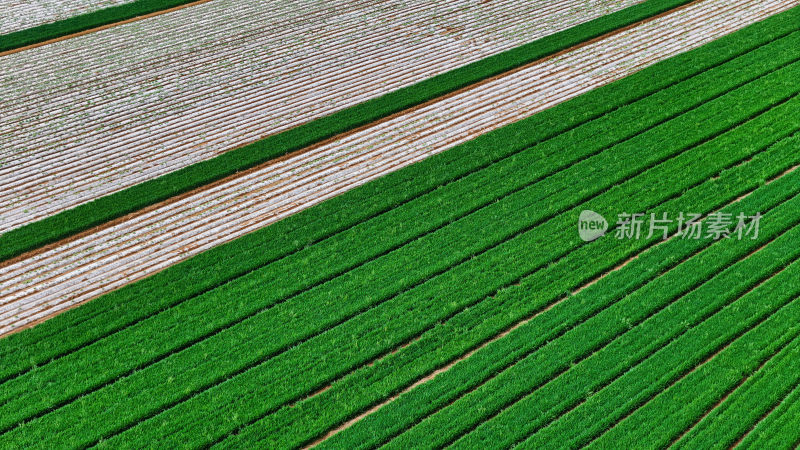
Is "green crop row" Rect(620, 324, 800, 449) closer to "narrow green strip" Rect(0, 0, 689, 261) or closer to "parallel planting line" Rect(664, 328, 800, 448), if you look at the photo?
"parallel planting line" Rect(664, 328, 800, 448)

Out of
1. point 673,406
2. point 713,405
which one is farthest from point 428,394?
point 713,405

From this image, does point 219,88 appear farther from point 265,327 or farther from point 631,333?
point 631,333

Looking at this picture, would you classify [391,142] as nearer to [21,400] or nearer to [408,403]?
[408,403]

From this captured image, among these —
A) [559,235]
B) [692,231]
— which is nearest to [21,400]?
[559,235]

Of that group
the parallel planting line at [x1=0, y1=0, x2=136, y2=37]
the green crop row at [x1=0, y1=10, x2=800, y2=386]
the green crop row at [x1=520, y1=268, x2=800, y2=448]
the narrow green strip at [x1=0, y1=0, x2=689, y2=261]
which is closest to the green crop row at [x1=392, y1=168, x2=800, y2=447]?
the green crop row at [x1=520, y1=268, x2=800, y2=448]

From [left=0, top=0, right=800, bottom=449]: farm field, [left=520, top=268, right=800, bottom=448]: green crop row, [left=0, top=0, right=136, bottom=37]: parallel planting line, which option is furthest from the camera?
[left=0, top=0, right=136, bottom=37]: parallel planting line

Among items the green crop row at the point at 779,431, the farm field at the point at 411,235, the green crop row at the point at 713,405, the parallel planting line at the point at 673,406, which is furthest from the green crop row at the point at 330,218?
the green crop row at the point at 779,431
